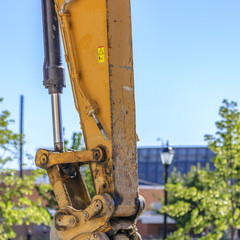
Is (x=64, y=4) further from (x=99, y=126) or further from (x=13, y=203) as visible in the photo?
(x=13, y=203)

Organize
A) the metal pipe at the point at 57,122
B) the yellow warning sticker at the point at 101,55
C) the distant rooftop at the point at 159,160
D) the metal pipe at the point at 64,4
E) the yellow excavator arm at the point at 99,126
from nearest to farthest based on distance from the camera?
the yellow excavator arm at the point at 99,126
the yellow warning sticker at the point at 101,55
the metal pipe at the point at 64,4
the metal pipe at the point at 57,122
the distant rooftop at the point at 159,160

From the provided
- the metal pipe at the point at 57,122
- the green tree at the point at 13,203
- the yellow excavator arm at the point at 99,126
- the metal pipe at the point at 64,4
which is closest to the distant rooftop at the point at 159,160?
the green tree at the point at 13,203

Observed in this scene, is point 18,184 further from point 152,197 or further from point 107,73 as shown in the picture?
point 152,197

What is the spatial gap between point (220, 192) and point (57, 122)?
26.3 feet

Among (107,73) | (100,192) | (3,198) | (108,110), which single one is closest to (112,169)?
(100,192)

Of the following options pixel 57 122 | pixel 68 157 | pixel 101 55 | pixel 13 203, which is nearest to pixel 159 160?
pixel 13 203

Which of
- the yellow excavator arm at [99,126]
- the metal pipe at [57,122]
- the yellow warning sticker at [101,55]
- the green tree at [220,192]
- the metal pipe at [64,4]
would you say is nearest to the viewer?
the yellow excavator arm at [99,126]

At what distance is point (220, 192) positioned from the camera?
1185 cm

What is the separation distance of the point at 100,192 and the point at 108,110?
0.65m

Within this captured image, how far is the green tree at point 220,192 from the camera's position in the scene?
37.4ft

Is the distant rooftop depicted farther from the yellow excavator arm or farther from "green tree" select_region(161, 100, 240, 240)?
the yellow excavator arm

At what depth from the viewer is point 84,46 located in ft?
14.2

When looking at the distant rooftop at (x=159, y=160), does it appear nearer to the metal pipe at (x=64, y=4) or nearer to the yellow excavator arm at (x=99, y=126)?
the yellow excavator arm at (x=99, y=126)

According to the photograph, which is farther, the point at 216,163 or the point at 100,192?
the point at 216,163
